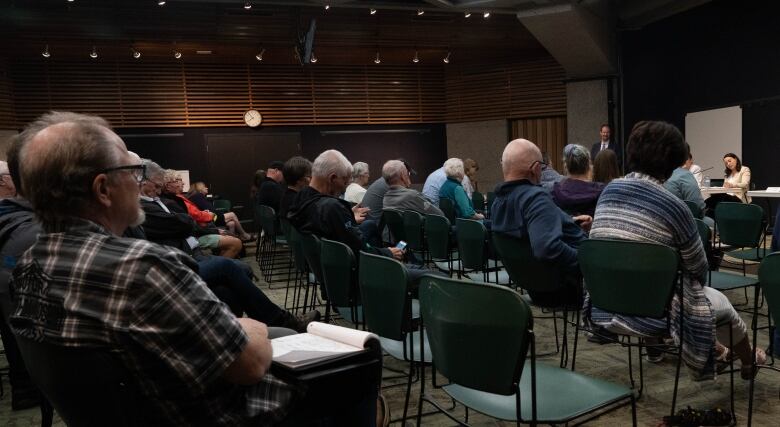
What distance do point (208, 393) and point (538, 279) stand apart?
7.34 ft

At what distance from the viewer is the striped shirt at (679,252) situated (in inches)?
105

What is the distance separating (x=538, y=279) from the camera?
3256mm

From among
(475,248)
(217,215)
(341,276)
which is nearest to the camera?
(341,276)

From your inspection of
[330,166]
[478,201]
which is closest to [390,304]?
[330,166]

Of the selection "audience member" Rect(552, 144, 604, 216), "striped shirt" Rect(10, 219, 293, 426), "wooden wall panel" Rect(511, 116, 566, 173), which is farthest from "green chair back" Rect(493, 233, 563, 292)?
"wooden wall panel" Rect(511, 116, 566, 173)

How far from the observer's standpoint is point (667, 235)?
2705 mm

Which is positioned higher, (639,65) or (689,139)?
(639,65)

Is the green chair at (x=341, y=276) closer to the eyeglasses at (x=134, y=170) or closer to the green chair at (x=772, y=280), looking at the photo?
the eyeglasses at (x=134, y=170)

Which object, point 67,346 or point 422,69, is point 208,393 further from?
point 422,69

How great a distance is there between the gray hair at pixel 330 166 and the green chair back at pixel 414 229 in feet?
4.23

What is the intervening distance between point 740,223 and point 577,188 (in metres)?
1.49

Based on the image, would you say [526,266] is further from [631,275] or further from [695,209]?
[695,209]

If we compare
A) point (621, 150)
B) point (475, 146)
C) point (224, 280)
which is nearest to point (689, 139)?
point (621, 150)

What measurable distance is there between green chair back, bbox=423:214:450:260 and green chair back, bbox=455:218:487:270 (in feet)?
0.86
